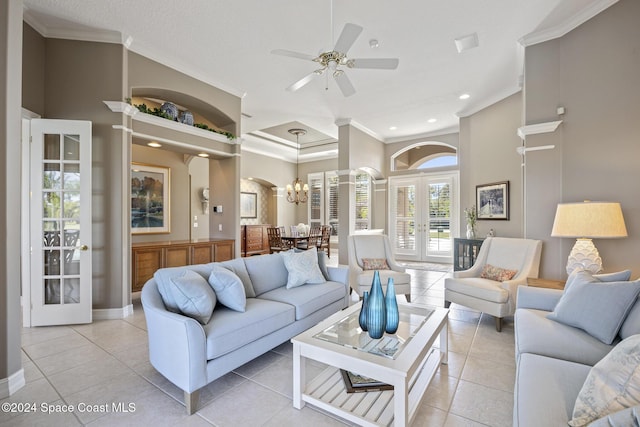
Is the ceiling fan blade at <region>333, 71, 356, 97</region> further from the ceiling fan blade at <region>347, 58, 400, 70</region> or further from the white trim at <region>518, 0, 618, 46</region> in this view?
the white trim at <region>518, 0, 618, 46</region>

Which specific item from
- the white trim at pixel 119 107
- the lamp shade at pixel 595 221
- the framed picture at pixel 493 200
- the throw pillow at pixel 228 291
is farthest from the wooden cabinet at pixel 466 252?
the white trim at pixel 119 107

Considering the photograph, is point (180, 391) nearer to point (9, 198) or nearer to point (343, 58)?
point (9, 198)

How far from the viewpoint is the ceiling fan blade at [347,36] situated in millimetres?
2326

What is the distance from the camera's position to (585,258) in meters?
2.77

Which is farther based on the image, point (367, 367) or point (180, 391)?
point (180, 391)

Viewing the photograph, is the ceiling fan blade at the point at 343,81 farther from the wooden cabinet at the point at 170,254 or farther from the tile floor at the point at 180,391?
the wooden cabinet at the point at 170,254

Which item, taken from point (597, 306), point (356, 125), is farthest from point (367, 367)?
point (356, 125)

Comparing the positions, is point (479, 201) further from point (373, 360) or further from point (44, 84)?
point (44, 84)

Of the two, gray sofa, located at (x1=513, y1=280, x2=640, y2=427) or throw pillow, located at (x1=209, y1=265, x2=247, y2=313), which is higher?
throw pillow, located at (x1=209, y1=265, x2=247, y2=313)

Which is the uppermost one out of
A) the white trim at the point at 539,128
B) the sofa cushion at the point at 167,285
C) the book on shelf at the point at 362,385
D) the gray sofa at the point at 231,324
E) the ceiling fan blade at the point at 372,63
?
the ceiling fan blade at the point at 372,63

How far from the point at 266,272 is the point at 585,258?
319cm

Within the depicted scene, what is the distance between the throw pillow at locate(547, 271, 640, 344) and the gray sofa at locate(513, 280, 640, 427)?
0.04 m

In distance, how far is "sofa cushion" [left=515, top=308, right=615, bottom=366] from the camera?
1740mm

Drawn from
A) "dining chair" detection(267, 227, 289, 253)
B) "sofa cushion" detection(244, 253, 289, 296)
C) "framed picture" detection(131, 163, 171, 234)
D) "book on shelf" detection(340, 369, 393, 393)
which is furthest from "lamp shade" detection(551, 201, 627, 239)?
"framed picture" detection(131, 163, 171, 234)
